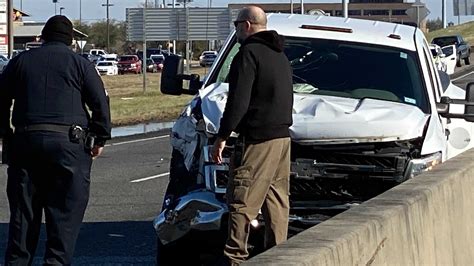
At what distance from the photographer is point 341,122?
774 centimetres

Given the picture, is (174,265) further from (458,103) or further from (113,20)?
(113,20)

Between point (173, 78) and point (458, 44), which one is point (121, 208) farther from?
point (458, 44)

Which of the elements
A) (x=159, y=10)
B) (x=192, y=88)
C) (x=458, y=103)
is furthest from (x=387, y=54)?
(x=159, y=10)

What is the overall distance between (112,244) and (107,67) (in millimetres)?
67181

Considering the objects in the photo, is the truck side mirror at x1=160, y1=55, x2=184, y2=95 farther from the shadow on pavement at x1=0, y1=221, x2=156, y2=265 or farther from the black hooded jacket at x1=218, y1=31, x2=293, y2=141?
the black hooded jacket at x1=218, y1=31, x2=293, y2=141

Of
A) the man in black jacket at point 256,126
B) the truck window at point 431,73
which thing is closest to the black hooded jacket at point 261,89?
the man in black jacket at point 256,126

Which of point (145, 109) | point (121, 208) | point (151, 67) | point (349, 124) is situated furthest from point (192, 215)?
point (151, 67)

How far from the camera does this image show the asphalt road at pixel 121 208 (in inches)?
377

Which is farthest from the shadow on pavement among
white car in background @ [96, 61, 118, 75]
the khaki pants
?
white car in background @ [96, 61, 118, 75]

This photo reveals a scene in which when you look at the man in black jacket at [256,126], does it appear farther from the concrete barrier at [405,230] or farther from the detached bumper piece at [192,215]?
the concrete barrier at [405,230]

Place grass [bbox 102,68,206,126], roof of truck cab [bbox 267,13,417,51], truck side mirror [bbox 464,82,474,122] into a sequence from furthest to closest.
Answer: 1. grass [bbox 102,68,206,126]
2. roof of truck cab [bbox 267,13,417,51]
3. truck side mirror [bbox 464,82,474,122]

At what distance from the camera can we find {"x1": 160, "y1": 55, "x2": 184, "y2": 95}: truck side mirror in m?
9.25

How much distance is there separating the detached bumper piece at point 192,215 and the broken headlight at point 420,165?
1.34 m

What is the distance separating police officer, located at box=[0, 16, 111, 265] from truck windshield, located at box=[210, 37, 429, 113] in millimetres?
2146
